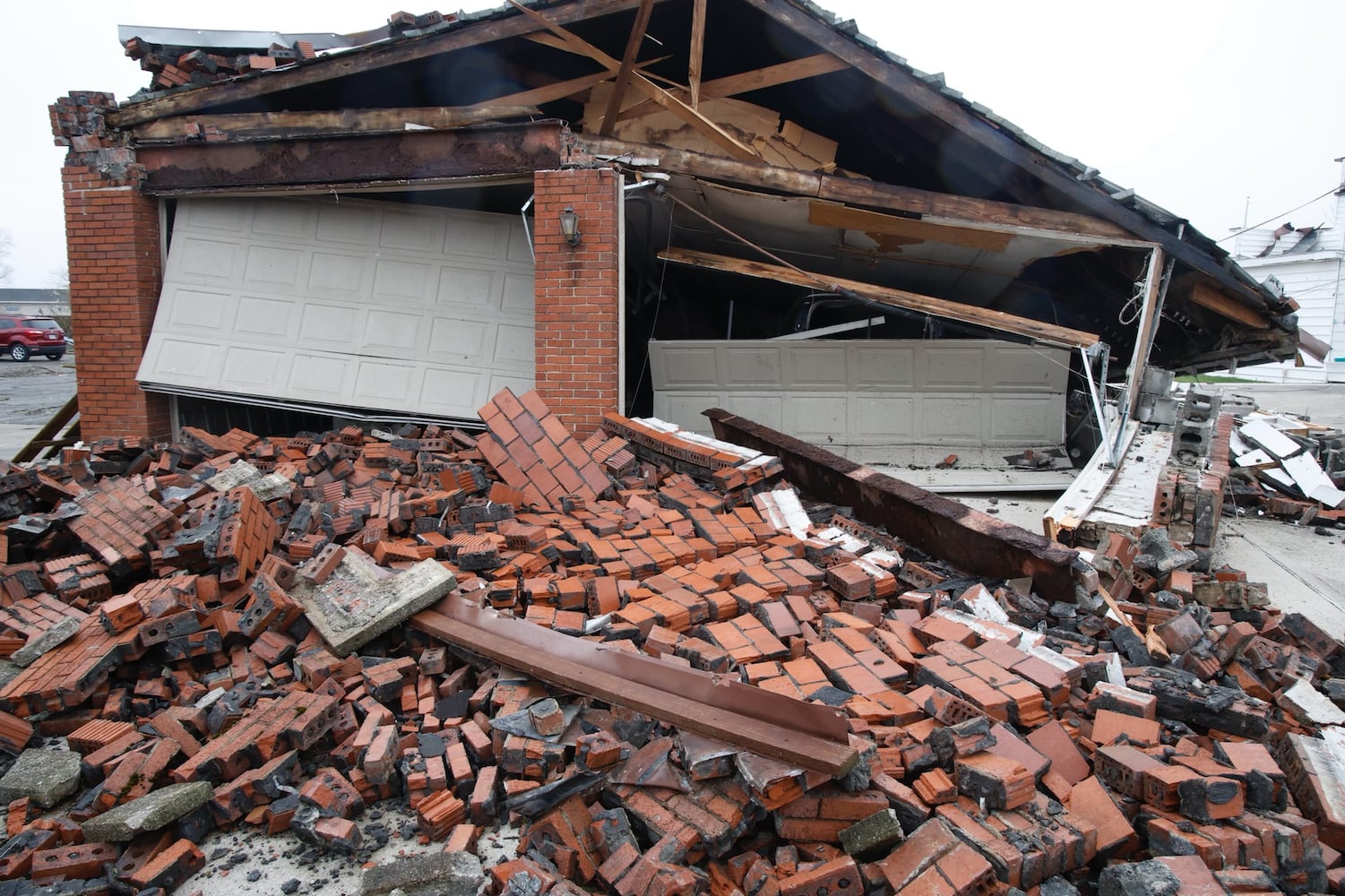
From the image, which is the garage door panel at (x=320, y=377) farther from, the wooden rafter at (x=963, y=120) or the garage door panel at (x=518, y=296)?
the wooden rafter at (x=963, y=120)

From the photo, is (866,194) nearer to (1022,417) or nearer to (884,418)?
(884,418)

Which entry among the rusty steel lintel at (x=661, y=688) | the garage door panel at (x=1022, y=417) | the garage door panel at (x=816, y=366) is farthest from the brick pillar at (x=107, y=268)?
the garage door panel at (x=1022, y=417)

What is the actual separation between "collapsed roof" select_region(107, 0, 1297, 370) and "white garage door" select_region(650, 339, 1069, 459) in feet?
3.32

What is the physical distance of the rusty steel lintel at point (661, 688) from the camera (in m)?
2.68

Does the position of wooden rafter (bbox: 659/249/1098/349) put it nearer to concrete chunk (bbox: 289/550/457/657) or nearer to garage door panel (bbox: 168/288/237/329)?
concrete chunk (bbox: 289/550/457/657)

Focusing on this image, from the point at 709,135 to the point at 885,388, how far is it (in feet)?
12.1

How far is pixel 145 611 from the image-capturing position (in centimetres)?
376

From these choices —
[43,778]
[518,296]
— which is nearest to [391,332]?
[518,296]

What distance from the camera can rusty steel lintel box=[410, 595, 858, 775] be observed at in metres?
2.68

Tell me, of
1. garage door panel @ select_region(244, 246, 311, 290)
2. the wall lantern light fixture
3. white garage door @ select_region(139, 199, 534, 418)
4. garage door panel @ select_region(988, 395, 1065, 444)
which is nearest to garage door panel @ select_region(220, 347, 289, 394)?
white garage door @ select_region(139, 199, 534, 418)

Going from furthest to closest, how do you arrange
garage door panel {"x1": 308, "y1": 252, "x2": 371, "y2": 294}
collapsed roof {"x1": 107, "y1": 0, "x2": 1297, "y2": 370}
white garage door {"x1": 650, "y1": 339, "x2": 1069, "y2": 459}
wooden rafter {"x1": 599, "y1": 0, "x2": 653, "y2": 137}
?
white garage door {"x1": 650, "y1": 339, "x2": 1069, "y2": 459} < garage door panel {"x1": 308, "y1": 252, "x2": 371, "y2": 294} < collapsed roof {"x1": 107, "y1": 0, "x2": 1297, "y2": 370} < wooden rafter {"x1": 599, "y1": 0, "x2": 653, "y2": 137}

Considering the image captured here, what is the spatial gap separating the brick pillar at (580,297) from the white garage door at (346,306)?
0.78 meters

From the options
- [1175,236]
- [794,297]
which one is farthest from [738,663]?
[794,297]

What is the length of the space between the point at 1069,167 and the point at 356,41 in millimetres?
7192
